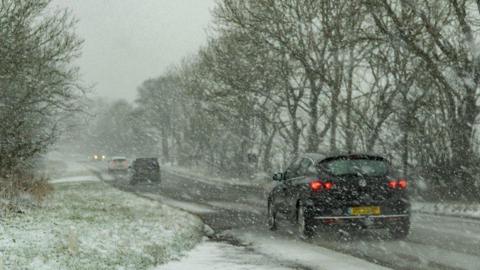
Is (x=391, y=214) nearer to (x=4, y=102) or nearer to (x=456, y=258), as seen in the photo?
(x=456, y=258)

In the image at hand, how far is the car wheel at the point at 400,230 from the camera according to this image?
38.1 ft

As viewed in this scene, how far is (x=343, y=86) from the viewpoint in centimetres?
2984

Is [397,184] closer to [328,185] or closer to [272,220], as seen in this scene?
[328,185]

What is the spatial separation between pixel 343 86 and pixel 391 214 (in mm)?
18958

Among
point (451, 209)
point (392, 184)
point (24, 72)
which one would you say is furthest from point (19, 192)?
point (451, 209)

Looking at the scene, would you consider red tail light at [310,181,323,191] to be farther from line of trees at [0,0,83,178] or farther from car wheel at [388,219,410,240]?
line of trees at [0,0,83,178]

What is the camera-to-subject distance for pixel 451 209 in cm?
1717

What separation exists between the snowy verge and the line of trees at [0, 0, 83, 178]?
36.5 ft

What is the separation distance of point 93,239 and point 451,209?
1082 cm

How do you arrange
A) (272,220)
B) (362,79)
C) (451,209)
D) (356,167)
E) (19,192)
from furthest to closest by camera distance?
(362,79)
(451,209)
(19,192)
(272,220)
(356,167)

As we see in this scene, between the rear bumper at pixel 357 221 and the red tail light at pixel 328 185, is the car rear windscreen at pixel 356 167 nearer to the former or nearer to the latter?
the red tail light at pixel 328 185

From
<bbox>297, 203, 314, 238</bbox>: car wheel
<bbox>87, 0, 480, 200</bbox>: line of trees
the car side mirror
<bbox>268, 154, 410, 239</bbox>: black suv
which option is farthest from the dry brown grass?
<bbox>87, 0, 480, 200</bbox>: line of trees

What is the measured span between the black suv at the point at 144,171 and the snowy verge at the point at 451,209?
72.9 feet

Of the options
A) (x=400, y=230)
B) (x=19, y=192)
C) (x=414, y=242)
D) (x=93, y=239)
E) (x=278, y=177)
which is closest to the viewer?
(x=93, y=239)
